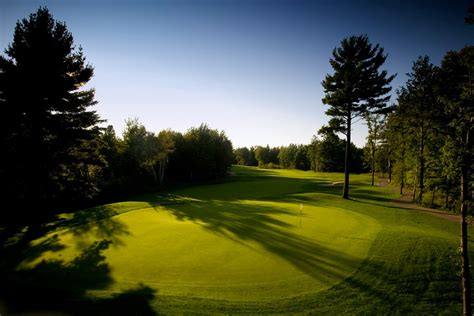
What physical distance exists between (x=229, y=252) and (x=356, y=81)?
874 inches

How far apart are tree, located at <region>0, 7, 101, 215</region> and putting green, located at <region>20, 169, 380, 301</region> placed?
587 cm

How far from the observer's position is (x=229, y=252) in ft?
30.0

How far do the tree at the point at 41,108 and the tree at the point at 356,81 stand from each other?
78.3ft

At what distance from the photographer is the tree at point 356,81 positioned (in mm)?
22484

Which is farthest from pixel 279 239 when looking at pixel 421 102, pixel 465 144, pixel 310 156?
pixel 310 156

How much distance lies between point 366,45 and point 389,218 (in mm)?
17146

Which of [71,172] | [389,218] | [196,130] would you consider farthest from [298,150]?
[71,172]

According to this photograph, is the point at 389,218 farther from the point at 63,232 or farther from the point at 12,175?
the point at 12,175

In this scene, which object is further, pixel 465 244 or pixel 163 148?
pixel 163 148

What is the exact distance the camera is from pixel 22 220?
19250 millimetres

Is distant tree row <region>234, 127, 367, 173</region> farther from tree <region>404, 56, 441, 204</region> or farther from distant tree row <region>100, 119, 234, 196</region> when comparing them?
distant tree row <region>100, 119, 234, 196</region>

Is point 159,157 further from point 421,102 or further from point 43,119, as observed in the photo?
point 421,102

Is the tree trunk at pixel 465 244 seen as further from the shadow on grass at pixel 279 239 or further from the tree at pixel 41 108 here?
the tree at pixel 41 108

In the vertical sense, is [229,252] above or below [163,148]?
below
